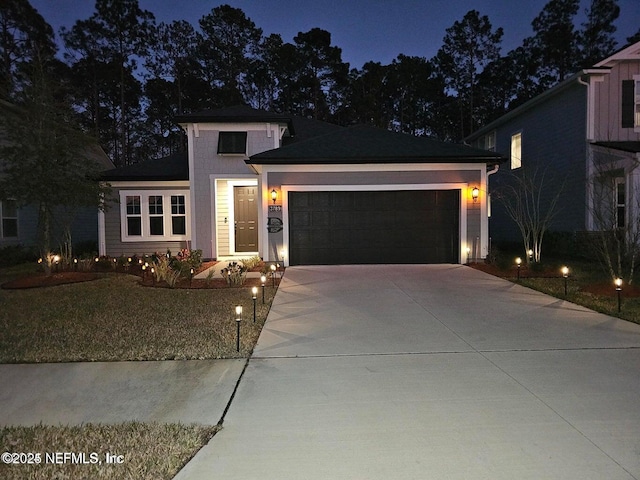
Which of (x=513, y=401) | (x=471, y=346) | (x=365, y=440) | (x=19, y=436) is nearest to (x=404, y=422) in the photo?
(x=365, y=440)

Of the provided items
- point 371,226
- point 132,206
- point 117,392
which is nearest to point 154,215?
point 132,206

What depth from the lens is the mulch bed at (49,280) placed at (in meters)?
10.0

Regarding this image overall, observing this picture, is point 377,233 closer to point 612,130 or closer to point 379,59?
point 612,130

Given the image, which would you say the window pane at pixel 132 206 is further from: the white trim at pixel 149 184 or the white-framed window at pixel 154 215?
the white trim at pixel 149 184

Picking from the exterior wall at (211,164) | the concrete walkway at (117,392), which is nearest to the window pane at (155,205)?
the exterior wall at (211,164)

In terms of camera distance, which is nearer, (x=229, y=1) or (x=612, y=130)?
(x=612, y=130)

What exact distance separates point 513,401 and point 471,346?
1510 mm

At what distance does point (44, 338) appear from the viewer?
222 inches

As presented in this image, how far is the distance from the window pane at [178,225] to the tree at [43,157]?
3.73 m

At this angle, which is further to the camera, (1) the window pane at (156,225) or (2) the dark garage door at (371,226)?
(1) the window pane at (156,225)

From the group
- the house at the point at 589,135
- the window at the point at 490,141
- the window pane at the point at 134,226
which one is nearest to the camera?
the house at the point at 589,135

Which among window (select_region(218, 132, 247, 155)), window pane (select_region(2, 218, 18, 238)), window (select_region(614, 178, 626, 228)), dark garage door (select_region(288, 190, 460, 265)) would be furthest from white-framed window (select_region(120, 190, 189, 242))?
window (select_region(614, 178, 626, 228))

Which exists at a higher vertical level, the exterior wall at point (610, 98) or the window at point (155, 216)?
the exterior wall at point (610, 98)

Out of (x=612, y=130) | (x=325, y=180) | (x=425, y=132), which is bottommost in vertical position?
(x=325, y=180)
